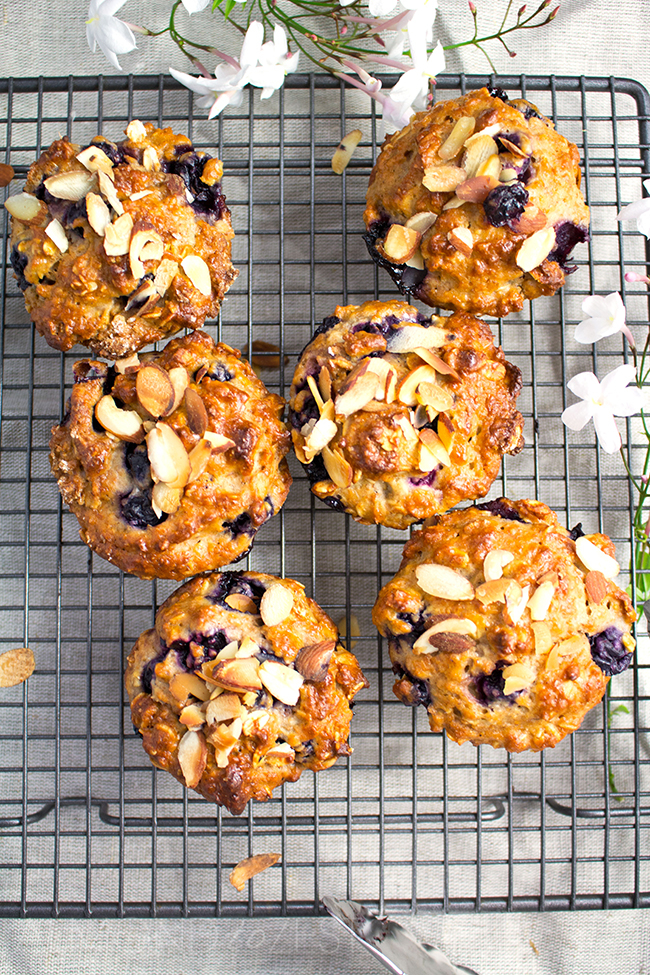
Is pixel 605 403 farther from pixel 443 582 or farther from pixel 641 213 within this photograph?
pixel 443 582

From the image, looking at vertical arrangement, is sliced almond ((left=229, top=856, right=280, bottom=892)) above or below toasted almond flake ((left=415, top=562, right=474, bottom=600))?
below

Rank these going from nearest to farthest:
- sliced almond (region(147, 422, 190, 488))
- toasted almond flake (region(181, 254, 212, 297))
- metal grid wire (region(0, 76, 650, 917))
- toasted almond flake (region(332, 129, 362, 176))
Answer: sliced almond (region(147, 422, 190, 488)) → toasted almond flake (region(181, 254, 212, 297)) → toasted almond flake (region(332, 129, 362, 176)) → metal grid wire (region(0, 76, 650, 917))

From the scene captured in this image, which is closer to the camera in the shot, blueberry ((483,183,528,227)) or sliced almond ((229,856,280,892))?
blueberry ((483,183,528,227))

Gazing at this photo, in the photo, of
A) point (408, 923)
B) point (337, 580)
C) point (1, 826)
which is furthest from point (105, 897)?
point (337, 580)

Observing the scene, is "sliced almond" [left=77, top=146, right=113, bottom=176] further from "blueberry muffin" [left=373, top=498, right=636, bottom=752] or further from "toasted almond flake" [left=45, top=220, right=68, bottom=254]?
"blueberry muffin" [left=373, top=498, right=636, bottom=752]

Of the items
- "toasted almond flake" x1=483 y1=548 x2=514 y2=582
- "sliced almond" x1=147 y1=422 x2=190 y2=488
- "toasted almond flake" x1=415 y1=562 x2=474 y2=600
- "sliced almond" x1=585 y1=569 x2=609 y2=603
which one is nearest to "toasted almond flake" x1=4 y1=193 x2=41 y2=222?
"sliced almond" x1=147 y1=422 x2=190 y2=488

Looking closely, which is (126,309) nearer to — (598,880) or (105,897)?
(105,897)
